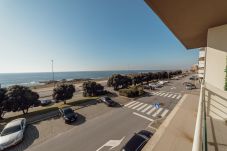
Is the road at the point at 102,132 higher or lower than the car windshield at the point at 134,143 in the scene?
lower

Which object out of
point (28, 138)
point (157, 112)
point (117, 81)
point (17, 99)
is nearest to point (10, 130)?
point (28, 138)

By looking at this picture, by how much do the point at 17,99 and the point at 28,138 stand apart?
599cm

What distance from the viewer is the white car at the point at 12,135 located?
30.5 feet

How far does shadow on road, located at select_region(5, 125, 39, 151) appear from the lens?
9.41m

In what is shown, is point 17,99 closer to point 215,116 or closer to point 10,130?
point 10,130

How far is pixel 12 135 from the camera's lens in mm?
9836

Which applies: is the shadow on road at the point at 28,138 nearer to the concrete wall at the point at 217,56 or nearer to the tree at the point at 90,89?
the tree at the point at 90,89

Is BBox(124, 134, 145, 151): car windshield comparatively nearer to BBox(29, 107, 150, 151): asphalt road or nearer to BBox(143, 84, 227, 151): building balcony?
BBox(143, 84, 227, 151): building balcony

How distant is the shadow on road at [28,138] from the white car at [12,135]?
1.15 feet

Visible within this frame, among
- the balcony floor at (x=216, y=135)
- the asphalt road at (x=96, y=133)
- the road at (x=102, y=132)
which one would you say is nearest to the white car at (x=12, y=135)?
the road at (x=102, y=132)

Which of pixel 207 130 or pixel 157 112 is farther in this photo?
pixel 157 112

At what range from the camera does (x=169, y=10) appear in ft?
10.1

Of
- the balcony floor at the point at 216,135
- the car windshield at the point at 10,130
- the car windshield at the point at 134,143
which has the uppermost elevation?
the balcony floor at the point at 216,135

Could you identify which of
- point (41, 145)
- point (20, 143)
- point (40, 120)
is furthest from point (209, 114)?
point (40, 120)
